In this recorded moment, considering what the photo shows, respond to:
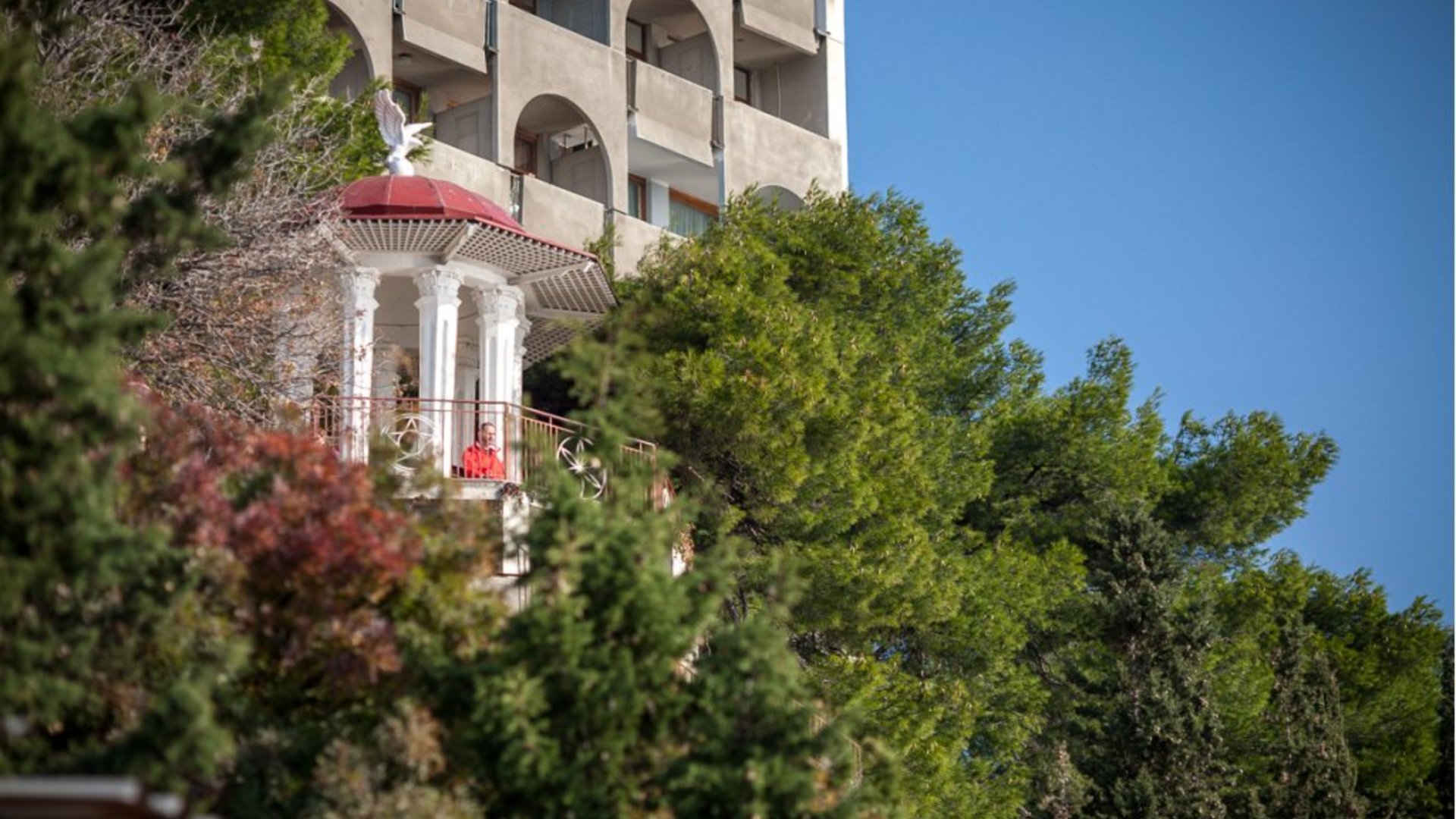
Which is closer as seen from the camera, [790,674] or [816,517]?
[790,674]

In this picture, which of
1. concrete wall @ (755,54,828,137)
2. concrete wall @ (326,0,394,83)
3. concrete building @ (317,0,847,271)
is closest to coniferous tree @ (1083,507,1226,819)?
concrete building @ (317,0,847,271)

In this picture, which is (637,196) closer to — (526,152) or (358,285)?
(526,152)

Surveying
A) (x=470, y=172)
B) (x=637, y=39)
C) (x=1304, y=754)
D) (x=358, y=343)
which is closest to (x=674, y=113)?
(x=637, y=39)

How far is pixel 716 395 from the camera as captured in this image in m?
29.3

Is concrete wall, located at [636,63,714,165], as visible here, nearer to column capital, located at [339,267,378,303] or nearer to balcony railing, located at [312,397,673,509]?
column capital, located at [339,267,378,303]

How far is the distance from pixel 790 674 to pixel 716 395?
1452cm

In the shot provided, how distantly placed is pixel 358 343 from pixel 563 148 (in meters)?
18.3

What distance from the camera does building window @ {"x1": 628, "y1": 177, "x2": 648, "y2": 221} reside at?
147 ft

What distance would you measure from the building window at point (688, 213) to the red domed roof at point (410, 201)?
18.5 meters

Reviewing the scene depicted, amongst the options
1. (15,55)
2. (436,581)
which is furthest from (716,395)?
(15,55)

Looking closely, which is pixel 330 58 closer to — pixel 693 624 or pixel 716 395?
pixel 716 395

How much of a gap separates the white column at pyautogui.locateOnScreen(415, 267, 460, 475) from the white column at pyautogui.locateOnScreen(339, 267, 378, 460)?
575mm

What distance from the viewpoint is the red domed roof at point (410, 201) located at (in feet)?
85.2

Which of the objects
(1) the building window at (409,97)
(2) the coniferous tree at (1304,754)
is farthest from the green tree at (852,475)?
(1) the building window at (409,97)
